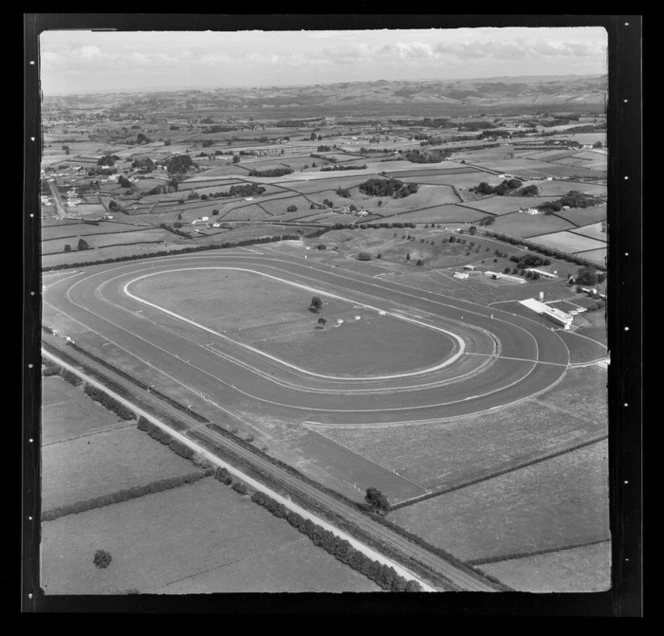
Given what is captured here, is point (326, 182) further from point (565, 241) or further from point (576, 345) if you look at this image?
point (576, 345)

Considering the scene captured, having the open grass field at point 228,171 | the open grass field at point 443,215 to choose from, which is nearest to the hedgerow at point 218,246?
the open grass field at point 228,171

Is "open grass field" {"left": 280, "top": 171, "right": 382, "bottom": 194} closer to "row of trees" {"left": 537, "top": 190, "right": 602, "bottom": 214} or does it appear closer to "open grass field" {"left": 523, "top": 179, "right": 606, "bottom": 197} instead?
"open grass field" {"left": 523, "top": 179, "right": 606, "bottom": 197}

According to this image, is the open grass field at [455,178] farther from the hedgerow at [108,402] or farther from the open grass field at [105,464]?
the open grass field at [105,464]

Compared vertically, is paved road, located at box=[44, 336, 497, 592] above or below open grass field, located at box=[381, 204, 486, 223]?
below

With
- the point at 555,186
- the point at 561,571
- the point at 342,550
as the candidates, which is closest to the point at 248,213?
the point at 555,186

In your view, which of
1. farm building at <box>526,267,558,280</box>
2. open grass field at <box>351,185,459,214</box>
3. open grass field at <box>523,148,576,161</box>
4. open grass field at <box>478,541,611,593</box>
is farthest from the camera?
open grass field at <box>351,185,459,214</box>

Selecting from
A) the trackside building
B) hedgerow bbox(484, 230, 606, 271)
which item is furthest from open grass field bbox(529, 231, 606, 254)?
the trackside building
